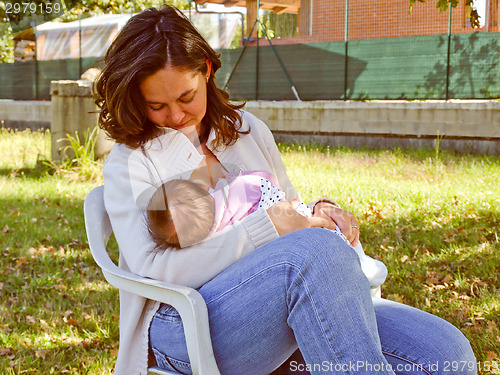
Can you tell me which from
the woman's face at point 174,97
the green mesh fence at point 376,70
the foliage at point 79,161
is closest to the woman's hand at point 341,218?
the woman's face at point 174,97

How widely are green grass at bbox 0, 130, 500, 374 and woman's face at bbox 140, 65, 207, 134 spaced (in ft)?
4.66

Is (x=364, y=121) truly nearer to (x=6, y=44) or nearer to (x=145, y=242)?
(x=145, y=242)

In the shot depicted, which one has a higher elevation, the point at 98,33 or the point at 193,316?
the point at 98,33

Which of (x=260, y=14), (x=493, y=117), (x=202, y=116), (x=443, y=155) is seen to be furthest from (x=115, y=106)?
(x=260, y=14)

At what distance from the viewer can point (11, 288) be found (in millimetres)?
3934

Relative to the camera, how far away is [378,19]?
11.2 m

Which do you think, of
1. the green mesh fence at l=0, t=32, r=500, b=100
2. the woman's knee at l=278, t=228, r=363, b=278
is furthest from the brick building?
the woman's knee at l=278, t=228, r=363, b=278

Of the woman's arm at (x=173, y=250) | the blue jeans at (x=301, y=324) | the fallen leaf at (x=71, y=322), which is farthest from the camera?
the fallen leaf at (x=71, y=322)

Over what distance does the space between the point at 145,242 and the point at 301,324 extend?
0.52 m

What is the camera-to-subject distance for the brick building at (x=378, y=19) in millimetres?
10039

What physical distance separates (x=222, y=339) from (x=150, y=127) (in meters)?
0.79

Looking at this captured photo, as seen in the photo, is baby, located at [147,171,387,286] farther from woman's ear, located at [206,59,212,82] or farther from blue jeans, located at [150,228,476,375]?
woman's ear, located at [206,59,212,82]

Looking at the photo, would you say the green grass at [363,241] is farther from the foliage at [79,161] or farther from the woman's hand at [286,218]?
the woman's hand at [286,218]

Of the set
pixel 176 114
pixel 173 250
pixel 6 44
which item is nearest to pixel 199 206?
pixel 173 250
